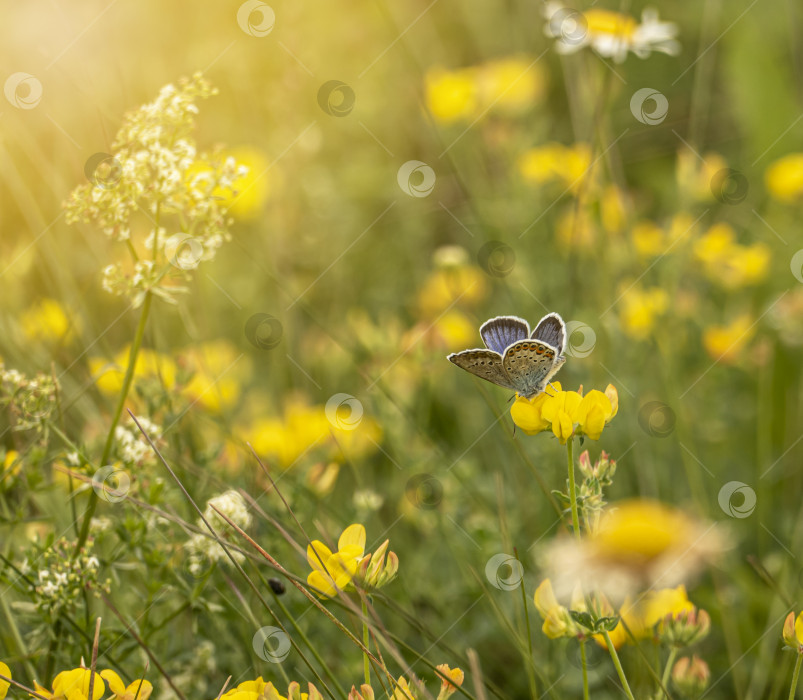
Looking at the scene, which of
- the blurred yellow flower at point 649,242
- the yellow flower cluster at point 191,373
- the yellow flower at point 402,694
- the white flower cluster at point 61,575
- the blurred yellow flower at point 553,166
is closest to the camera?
the yellow flower at point 402,694

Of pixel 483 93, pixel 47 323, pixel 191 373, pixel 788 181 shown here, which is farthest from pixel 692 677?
pixel 483 93

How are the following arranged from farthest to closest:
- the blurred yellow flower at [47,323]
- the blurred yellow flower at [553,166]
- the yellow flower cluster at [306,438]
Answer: the blurred yellow flower at [553,166] → the yellow flower cluster at [306,438] → the blurred yellow flower at [47,323]

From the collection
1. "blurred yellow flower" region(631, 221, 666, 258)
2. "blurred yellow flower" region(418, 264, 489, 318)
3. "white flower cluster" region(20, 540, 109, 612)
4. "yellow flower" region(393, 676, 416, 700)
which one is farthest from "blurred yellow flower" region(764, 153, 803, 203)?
"white flower cluster" region(20, 540, 109, 612)

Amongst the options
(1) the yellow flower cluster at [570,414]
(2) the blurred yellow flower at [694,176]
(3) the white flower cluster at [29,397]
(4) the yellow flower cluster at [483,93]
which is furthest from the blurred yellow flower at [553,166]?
(3) the white flower cluster at [29,397]

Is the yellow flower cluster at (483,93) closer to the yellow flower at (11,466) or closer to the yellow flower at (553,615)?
the yellow flower at (11,466)

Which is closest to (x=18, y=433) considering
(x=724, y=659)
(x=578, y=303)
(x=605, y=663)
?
(x=605, y=663)

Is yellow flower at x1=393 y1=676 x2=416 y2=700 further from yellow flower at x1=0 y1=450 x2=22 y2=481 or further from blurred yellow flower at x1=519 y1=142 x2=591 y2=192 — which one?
blurred yellow flower at x1=519 y1=142 x2=591 y2=192

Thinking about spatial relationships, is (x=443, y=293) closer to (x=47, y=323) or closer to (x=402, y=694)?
(x=47, y=323)
